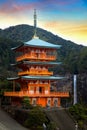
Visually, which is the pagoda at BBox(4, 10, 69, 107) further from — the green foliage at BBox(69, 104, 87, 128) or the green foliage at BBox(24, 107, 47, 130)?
the green foliage at BBox(24, 107, 47, 130)

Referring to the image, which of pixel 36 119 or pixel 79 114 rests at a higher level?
pixel 36 119

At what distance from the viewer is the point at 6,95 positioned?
1766 inches

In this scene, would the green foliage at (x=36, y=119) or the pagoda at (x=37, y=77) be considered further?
the pagoda at (x=37, y=77)

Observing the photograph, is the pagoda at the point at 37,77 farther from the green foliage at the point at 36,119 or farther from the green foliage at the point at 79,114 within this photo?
the green foliage at the point at 36,119

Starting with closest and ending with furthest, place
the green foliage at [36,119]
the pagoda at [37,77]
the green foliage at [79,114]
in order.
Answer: the green foliage at [36,119] → the green foliage at [79,114] → the pagoda at [37,77]

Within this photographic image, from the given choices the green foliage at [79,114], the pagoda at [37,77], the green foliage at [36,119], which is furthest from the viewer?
the pagoda at [37,77]

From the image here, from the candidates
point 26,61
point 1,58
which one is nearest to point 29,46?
point 26,61

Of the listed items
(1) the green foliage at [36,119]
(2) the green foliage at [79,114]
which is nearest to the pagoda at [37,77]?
(2) the green foliage at [79,114]

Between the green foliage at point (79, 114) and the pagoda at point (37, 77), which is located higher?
the pagoda at point (37, 77)

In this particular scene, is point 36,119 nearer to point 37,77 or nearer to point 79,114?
point 79,114

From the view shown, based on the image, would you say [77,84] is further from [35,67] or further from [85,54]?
[35,67]

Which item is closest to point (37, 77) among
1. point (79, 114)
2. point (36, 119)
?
point (79, 114)

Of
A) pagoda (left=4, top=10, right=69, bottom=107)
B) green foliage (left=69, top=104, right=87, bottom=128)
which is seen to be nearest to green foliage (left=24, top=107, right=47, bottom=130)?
green foliage (left=69, top=104, right=87, bottom=128)

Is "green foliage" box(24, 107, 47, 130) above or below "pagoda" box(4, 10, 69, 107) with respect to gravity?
below
